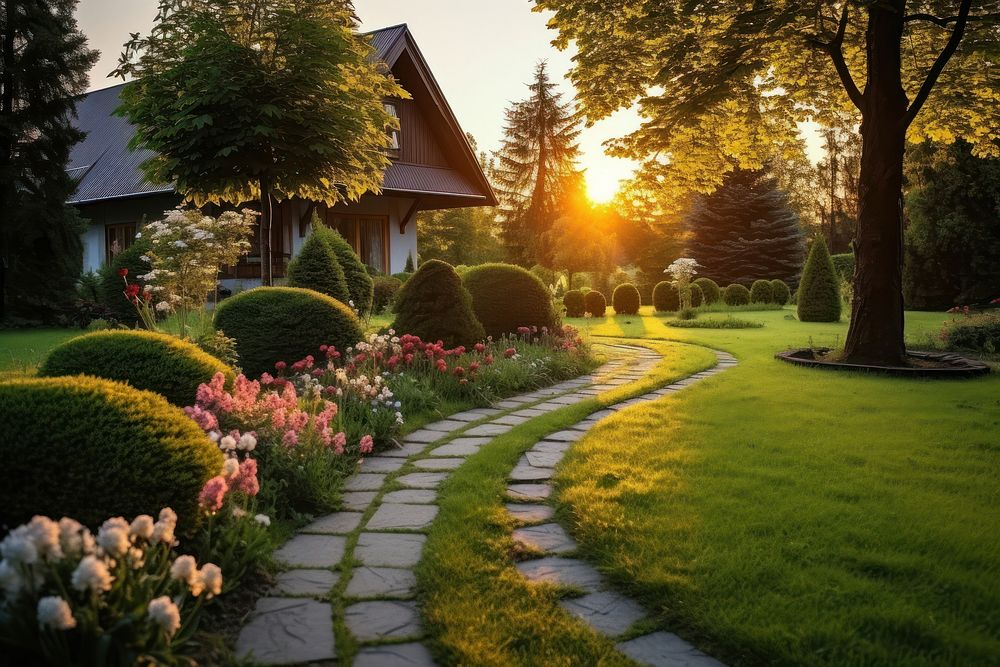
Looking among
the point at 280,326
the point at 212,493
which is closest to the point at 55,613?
the point at 212,493

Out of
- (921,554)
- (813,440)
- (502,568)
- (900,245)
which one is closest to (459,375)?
(813,440)

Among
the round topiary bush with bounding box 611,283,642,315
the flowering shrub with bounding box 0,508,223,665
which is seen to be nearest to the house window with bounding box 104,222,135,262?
the round topiary bush with bounding box 611,283,642,315

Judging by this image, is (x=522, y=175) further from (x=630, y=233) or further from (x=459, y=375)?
(x=459, y=375)

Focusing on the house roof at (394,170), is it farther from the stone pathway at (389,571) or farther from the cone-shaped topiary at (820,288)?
the stone pathway at (389,571)

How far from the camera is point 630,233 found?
41.9m

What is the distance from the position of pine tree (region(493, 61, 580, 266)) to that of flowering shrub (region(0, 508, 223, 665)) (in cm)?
3788

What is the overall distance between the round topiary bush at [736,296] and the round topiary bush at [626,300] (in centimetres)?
536

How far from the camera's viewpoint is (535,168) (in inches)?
1634

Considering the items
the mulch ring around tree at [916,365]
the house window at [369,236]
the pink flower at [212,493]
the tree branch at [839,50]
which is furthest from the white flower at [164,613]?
the house window at [369,236]

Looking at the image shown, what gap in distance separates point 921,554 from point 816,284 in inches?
679

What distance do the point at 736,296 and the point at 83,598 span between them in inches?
1073

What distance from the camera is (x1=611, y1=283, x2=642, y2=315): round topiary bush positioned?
23.6 metres

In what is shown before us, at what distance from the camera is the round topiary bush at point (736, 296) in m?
27.1

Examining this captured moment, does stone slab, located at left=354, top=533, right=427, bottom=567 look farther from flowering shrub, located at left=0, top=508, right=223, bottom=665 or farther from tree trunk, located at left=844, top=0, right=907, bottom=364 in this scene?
tree trunk, located at left=844, top=0, right=907, bottom=364
